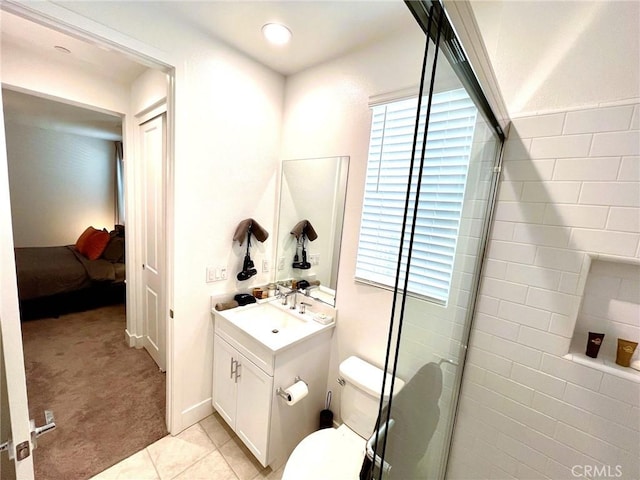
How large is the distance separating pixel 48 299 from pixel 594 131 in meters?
5.06

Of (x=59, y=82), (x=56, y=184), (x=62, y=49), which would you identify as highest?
(x=62, y=49)

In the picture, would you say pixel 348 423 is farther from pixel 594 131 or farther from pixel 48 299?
pixel 48 299

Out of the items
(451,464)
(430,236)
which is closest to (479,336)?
(451,464)

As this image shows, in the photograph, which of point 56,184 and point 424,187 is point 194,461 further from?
point 56,184

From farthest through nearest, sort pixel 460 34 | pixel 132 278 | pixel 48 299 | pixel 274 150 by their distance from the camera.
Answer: pixel 48 299, pixel 132 278, pixel 274 150, pixel 460 34

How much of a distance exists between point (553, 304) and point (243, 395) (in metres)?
1.70

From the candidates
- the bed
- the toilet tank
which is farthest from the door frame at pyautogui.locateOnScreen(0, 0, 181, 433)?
the bed

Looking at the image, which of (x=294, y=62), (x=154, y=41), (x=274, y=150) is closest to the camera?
(x=154, y=41)

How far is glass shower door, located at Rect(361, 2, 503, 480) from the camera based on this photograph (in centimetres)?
51

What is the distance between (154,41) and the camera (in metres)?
1.34

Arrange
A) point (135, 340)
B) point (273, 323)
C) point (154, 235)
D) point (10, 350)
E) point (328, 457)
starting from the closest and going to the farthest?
point (10, 350)
point (328, 457)
point (273, 323)
point (154, 235)
point (135, 340)

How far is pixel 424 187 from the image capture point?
1.74ft

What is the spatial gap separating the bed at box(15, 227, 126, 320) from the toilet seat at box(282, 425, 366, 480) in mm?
3543

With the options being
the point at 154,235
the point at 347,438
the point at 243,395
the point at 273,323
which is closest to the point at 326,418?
the point at 347,438
